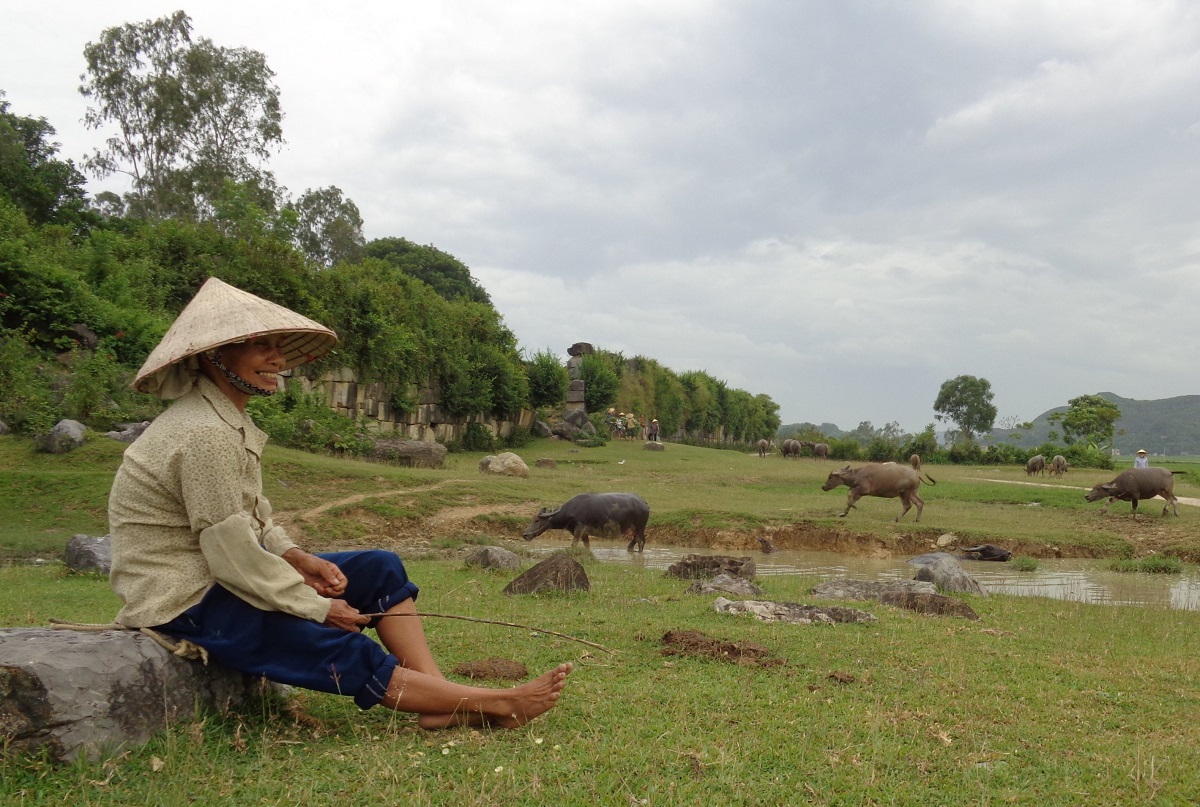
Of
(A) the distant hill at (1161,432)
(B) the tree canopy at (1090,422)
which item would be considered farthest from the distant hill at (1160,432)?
(B) the tree canopy at (1090,422)

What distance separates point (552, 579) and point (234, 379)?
535 cm

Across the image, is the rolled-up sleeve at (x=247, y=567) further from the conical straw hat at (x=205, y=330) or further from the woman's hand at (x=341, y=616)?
the conical straw hat at (x=205, y=330)

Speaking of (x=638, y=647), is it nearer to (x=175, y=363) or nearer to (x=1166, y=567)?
(x=175, y=363)

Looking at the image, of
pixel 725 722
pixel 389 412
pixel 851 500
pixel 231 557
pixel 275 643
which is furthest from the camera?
pixel 389 412

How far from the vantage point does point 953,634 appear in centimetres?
721

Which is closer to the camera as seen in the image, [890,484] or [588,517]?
[588,517]

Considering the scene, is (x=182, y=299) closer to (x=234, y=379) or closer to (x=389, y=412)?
(x=389, y=412)

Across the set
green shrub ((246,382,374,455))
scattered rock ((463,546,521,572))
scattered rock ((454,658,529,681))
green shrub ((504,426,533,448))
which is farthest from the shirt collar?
green shrub ((504,426,533,448))

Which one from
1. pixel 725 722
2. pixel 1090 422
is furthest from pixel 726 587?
pixel 1090 422

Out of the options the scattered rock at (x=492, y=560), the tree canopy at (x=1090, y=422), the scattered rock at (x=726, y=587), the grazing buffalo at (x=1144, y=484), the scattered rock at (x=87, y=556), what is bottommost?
the scattered rock at (x=87, y=556)

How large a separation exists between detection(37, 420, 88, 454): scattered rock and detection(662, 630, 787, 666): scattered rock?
46.1 ft

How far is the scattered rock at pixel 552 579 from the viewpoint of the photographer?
28.6 feet

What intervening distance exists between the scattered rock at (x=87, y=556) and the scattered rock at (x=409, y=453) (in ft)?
43.1

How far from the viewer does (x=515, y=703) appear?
3.95 m
